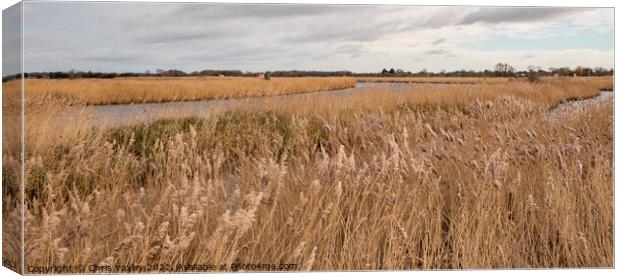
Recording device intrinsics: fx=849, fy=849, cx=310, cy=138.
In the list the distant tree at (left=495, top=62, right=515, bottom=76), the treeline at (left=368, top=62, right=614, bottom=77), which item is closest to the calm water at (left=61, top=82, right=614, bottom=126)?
the treeline at (left=368, top=62, right=614, bottom=77)

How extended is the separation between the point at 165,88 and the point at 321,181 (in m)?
1.36

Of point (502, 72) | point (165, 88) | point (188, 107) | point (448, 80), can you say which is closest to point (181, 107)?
point (188, 107)

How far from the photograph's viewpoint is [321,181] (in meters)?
5.85

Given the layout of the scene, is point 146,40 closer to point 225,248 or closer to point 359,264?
point 225,248

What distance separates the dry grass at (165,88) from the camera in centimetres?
582

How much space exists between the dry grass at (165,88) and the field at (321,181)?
1 cm

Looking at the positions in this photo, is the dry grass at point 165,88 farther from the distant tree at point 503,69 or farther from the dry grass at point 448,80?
the distant tree at point 503,69

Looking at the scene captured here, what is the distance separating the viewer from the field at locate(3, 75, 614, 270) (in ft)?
18.2

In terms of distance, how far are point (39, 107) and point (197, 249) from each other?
1476 mm

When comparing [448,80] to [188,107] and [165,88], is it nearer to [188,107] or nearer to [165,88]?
[188,107]

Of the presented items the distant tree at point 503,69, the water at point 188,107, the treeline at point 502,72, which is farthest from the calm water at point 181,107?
the distant tree at point 503,69

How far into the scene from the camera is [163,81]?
6141 millimetres

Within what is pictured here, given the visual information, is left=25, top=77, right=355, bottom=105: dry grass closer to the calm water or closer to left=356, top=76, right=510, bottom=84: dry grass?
the calm water

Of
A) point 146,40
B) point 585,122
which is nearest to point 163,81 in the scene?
point 146,40
